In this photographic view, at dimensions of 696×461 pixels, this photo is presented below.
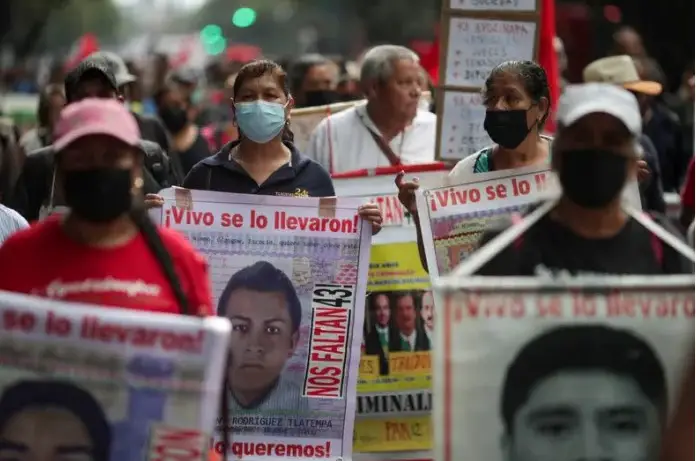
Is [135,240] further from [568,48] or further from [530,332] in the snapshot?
[568,48]

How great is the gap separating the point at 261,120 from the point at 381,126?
2.26 meters

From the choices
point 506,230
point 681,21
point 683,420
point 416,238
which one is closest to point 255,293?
point 416,238

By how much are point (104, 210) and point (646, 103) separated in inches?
292

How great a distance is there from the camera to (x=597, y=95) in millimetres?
5203

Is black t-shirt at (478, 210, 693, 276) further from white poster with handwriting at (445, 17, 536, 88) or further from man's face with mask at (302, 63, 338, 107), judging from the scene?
man's face with mask at (302, 63, 338, 107)

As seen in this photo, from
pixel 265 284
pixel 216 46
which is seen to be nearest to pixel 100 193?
pixel 265 284

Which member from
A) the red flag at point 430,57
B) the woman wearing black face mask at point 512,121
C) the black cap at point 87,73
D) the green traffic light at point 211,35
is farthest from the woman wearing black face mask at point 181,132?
the green traffic light at point 211,35

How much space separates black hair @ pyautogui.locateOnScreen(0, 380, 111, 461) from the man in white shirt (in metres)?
4.62

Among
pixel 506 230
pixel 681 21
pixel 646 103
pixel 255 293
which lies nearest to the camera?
pixel 506 230

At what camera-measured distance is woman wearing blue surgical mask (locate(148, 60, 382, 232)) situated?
763 cm

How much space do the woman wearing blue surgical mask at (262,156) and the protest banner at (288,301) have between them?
20 centimetres

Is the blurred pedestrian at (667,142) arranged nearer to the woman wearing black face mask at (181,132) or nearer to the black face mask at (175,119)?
the woman wearing black face mask at (181,132)

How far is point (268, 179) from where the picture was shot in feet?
25.1

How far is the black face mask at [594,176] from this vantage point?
5094mm
